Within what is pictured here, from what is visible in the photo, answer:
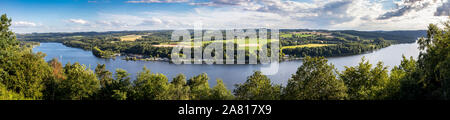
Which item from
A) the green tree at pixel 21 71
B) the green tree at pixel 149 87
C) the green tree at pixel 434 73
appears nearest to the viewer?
the green tree at pixel 434 73

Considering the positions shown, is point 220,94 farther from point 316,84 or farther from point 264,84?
point 316,84

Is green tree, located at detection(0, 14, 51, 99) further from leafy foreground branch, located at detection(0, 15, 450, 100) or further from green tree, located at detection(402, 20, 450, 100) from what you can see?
green tree, located at detection(402, 20, 450, 100)

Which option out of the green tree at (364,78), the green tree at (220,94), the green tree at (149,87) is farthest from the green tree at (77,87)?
the green tree at (364,78)

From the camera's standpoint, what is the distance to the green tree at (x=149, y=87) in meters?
9.84

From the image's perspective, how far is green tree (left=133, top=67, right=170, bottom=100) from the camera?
9.84 metres

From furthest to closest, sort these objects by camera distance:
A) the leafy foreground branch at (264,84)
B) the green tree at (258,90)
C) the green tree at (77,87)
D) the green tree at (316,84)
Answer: the green tree at (77,87)
the green tree at (258,90)
the green tree at (316,84)
the leafy foreground branch at (264,84)

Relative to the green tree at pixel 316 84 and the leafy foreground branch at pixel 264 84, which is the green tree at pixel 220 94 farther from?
the green tree at pixel 316 84

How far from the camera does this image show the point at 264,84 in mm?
10469

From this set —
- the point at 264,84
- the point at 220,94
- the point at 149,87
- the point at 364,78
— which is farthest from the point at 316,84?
the point at 149,87

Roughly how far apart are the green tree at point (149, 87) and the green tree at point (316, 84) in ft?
15.0

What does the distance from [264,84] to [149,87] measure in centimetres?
441

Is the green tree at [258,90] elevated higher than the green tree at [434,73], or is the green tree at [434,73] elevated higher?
the green tree at [434,73]

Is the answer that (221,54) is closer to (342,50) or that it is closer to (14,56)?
(342,50)
